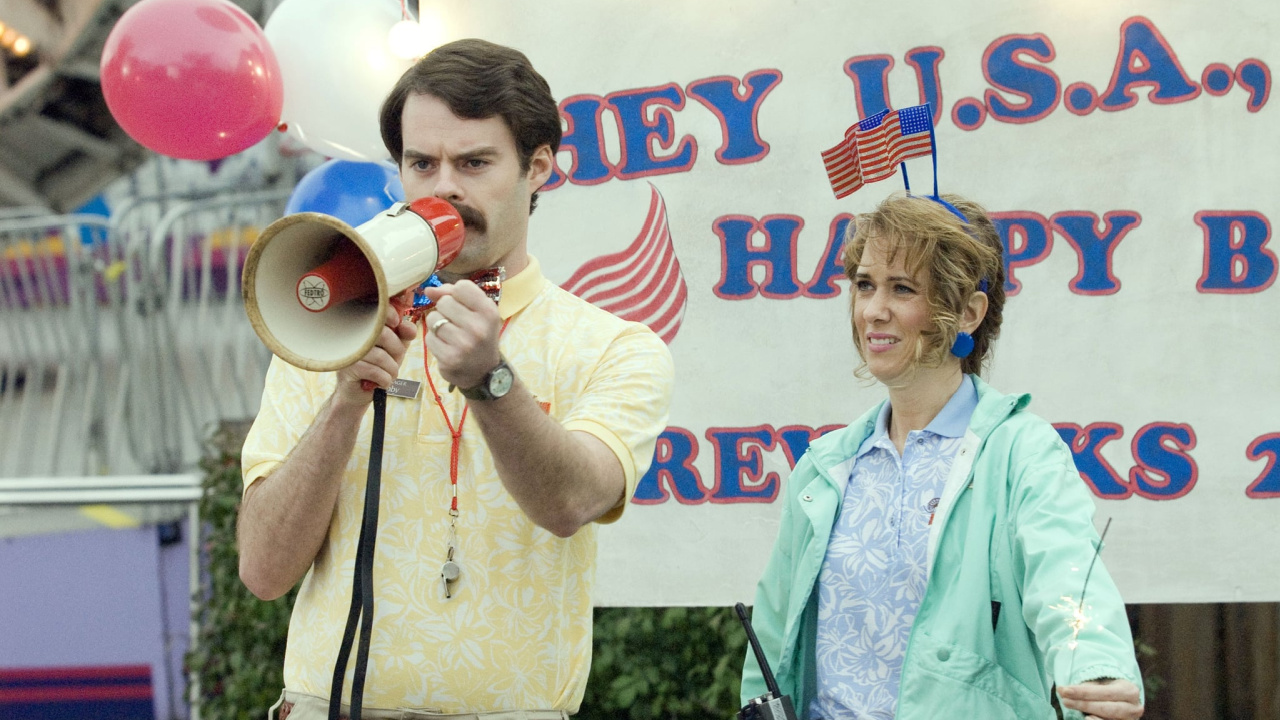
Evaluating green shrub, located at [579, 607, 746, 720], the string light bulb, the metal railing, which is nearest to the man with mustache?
the string light bulb

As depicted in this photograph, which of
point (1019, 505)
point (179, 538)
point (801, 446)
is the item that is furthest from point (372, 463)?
point (179, 538)

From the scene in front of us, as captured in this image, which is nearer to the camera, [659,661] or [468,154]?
[468,154]

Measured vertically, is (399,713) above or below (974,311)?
below

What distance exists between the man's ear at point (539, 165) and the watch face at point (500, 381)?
1.72ft

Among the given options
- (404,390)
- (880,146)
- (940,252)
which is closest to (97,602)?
(404,390)

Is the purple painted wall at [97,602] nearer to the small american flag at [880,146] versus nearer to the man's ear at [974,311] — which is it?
the small american flag at [880,146]

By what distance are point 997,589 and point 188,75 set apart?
2.14 metres

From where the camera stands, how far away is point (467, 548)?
186 centimetres

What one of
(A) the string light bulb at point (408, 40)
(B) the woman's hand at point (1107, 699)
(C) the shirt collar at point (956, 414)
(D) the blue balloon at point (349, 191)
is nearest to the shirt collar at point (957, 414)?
(C) the shirt collar at point (956, 414)

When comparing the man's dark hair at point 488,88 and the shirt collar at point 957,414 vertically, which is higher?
the man's dark hair at point 488,88

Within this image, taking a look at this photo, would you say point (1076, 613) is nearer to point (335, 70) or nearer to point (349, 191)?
point (349, 191)

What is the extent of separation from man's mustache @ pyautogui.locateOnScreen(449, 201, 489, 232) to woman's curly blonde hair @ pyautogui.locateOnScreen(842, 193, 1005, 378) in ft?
2.66

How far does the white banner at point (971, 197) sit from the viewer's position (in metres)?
3.15

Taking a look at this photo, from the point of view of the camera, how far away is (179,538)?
5.01 meters
